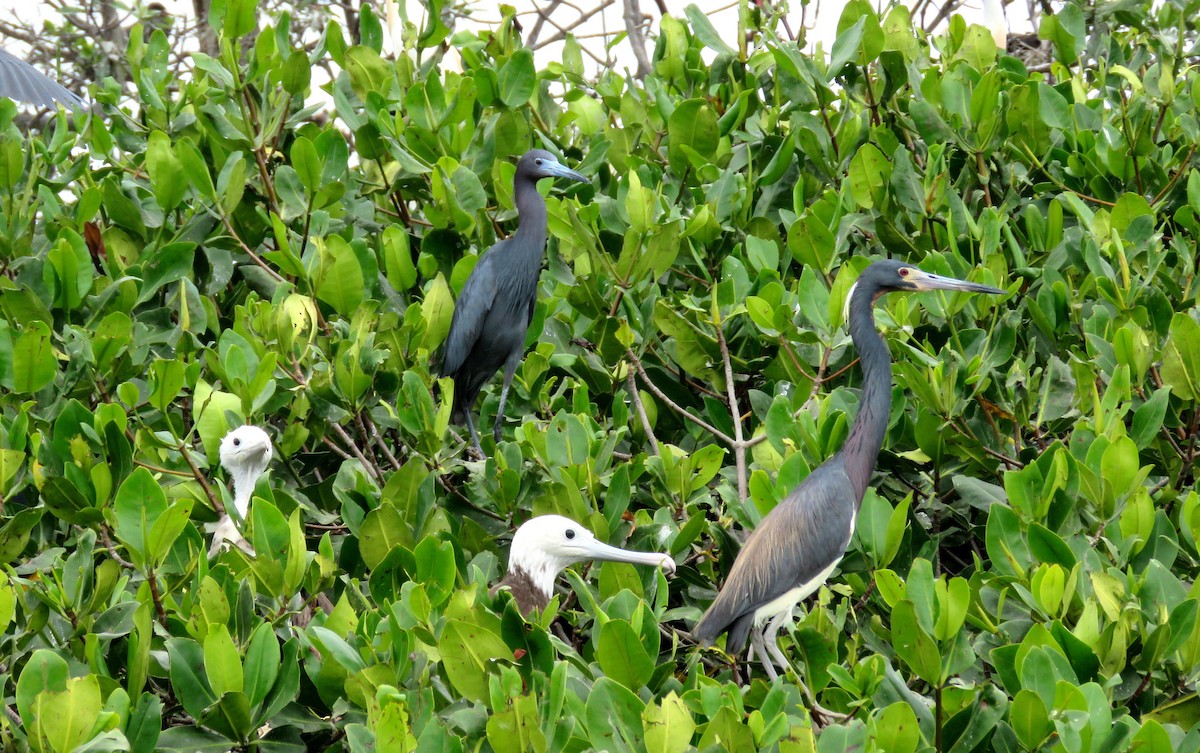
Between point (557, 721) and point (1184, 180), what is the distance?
3.18m

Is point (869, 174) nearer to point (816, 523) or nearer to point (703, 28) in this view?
point (703, 28)

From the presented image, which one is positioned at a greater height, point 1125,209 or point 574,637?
point 1125,209

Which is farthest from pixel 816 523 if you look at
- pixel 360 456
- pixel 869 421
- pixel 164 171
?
pixel 164 171

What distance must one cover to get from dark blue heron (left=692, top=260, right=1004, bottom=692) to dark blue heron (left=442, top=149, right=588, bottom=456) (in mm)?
1242

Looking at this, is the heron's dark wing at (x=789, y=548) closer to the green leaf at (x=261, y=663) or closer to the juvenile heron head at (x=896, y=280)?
the juvenile heron head at (x=896, y=280)

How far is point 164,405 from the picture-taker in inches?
154

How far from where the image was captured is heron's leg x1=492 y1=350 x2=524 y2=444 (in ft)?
15.8

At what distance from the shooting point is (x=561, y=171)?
5012 millimetres

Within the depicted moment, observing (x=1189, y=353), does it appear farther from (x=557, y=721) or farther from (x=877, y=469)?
(x=557, y=721)

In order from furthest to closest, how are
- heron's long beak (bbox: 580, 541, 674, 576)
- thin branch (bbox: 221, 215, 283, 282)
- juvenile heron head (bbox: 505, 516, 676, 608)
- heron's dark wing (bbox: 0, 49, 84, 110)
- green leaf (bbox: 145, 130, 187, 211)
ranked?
heron's dark wing (bbox: 0, 49, 84, 110)
thin branch (bbox: 221, 215, 283, 282)
green leaf (bbox: 145, 130, 187, 211)
juvenile heron head (bbox: 505, 516, 676, 608)
heron's long beak (bbox: 580, 541, 674, 576)

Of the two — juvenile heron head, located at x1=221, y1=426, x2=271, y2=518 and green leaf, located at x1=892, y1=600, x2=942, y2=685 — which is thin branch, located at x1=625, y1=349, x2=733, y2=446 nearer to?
juvenile heron head, located at x1=221, y1=426, x2=271, y2=518

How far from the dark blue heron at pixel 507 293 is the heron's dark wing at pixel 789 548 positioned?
4.33 feet

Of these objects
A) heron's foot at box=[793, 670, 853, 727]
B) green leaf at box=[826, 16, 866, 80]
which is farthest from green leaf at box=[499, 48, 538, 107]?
heron's foot at box=[793, 670, 853, 727]

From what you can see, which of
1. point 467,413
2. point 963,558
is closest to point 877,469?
point 963,558
